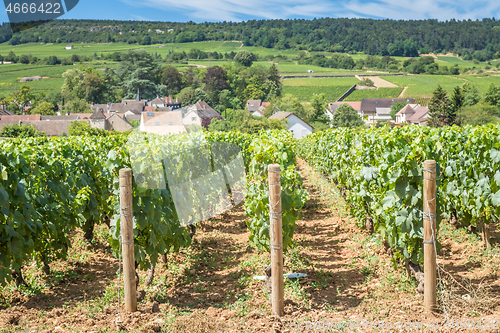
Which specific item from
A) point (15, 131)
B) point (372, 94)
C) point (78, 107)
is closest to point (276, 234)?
point (15, 131)

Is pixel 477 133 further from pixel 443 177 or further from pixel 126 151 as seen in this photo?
pixel 126 151

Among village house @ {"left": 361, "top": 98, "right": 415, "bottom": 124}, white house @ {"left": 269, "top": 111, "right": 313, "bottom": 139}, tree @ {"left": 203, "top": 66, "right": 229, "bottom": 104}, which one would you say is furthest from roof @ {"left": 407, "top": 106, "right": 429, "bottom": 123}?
tree @ {"left": 203, "top": 66, "right": 229, "bottom": 104}

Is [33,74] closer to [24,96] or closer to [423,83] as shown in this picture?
[24,96]

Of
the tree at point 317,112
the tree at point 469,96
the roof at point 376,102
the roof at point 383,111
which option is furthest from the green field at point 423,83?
the tree at point 317,112

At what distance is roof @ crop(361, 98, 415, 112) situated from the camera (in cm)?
8650

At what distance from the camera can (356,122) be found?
63594mm

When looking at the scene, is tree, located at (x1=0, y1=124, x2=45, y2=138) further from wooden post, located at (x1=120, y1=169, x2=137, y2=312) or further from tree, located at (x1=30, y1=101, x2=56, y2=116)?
wooden post, located at (x1=120, y1=169, x2=137, y2=312)

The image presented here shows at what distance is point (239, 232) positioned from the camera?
25.3 ft

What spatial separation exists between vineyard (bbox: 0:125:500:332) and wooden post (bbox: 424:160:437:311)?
0.73 ft

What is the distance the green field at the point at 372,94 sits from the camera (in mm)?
96375

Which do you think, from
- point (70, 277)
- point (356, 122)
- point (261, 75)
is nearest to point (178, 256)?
point (70, 277)

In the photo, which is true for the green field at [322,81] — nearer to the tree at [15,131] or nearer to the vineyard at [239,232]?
the tree at [15,131]

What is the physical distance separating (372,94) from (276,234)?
100633 millimetres

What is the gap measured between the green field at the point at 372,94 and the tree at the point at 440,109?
138 ft
